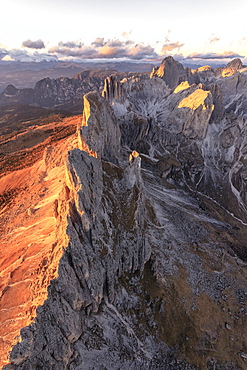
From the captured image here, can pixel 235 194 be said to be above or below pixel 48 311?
below

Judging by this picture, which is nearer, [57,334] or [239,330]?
[57,334]

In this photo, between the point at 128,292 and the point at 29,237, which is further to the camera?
the point at 128,292

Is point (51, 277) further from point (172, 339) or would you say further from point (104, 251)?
point (172, 339)

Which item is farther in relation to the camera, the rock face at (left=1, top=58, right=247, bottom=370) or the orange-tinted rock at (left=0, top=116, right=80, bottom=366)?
the rock face at (left=1, top=58, right=247, bottom=370)

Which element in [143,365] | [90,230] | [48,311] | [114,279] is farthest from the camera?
[114,279]

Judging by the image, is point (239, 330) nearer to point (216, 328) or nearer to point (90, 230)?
point (216, 328)

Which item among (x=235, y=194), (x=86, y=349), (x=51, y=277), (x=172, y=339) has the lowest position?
(x=235, y=194)

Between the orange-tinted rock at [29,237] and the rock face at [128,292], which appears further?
the rock face at [128,292]

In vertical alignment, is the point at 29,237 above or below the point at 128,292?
above

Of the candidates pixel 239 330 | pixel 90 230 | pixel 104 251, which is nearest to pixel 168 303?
pixel 239 330

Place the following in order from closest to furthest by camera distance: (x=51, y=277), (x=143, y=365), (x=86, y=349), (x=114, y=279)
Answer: (x=51, y=277), (x=86, y=349), (x=143, y=365), (x=114, y=279)
